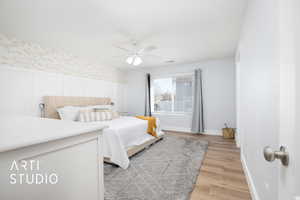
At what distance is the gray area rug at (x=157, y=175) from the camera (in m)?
1.60

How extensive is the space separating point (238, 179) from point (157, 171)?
1146 millimetres

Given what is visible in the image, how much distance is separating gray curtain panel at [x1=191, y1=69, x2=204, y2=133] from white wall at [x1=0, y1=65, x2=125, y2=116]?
343cm

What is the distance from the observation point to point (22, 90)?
2.74 m

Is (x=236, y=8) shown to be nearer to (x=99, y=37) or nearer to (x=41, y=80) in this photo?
(x=99, y=37)

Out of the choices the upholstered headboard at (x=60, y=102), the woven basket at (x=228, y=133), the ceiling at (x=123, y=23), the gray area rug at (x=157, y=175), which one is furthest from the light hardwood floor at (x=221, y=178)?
the upholstered headboard at (x=60, y=102)

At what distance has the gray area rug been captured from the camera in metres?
1.60

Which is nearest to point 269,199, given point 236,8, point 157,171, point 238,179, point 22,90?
point 238,179

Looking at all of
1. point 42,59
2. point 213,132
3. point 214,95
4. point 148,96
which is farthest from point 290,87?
point 148,96

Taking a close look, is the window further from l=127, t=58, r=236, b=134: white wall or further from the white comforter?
the white comforter

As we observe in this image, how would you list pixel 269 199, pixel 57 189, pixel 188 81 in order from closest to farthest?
pixel 57 189 → pixel 269 199 → pixel 188 81

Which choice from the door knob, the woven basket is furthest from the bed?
the door knob

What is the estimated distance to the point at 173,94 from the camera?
5059mm

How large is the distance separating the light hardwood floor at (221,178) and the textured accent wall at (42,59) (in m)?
3.81

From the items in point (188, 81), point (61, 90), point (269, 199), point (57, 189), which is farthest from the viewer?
point (188, 81)
